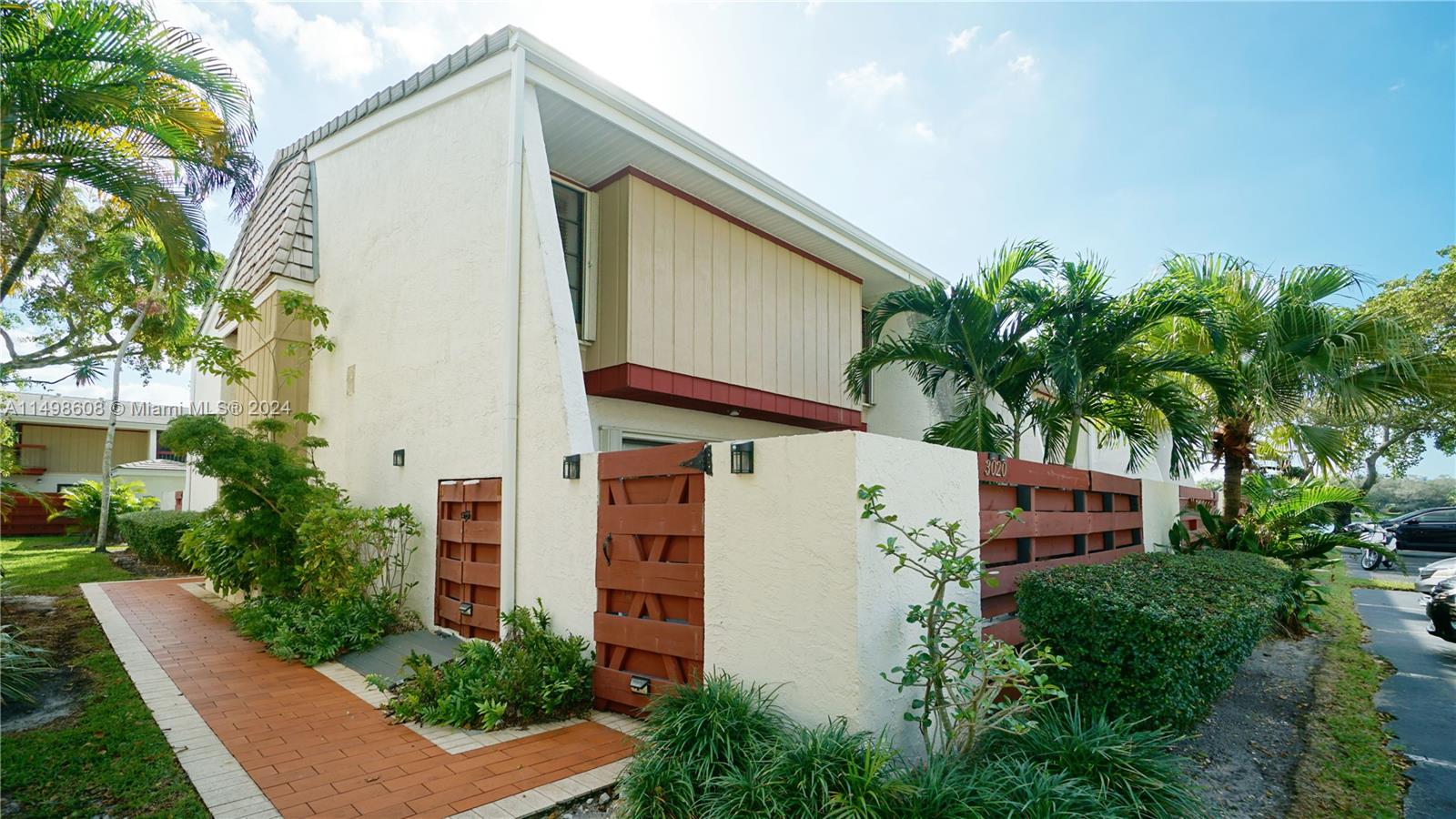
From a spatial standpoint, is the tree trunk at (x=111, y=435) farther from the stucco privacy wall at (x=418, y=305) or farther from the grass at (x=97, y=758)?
the grass at (x=97, y=758)

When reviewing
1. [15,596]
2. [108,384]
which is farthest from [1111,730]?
[108,384]

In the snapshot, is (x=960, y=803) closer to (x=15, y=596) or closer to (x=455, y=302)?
(x=455, y=302)

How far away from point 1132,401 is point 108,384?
72.5ft

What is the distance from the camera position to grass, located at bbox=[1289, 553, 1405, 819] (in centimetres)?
343

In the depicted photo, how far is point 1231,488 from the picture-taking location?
8.48 metres

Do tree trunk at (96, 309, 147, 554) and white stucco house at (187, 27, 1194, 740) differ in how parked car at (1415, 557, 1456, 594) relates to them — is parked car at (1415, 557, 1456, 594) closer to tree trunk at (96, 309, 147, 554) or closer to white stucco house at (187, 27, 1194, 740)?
white stucco house at (187, 27, 1194, 740)

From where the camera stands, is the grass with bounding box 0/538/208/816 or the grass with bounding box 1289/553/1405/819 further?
the grass with bounding box 1289/553/1405/819

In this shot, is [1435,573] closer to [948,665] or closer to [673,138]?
[948,665]

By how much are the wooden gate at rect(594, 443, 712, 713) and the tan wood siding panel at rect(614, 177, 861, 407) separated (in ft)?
9.08

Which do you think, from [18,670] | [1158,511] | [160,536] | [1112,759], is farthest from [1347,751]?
[160,536]

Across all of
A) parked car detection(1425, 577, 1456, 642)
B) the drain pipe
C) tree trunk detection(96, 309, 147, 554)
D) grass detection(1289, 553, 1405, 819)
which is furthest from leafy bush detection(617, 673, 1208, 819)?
tree trunk detection(96, 309, 147, 554)

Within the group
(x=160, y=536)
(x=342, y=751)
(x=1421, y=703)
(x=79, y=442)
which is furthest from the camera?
(x=79, y=442)

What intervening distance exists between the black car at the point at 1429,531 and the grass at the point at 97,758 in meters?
24.2

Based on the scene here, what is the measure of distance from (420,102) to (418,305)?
2324 mm
